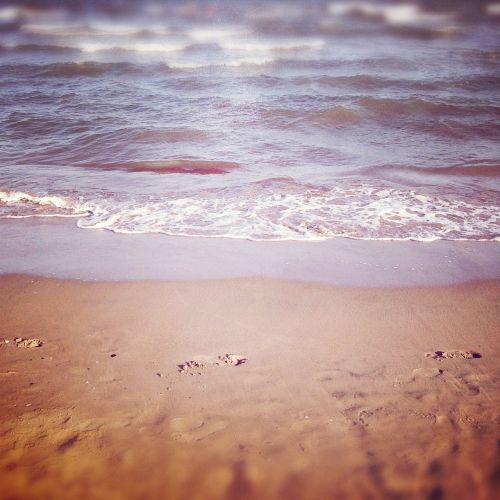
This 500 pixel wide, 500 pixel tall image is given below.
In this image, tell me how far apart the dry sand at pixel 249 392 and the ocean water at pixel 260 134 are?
1.64m

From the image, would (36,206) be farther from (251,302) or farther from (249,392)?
(249,392)

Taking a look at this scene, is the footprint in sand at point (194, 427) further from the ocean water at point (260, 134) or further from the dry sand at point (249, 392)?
the ocean water at point (260, 134)

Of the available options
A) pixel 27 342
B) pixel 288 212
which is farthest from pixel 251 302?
pixel 288 212

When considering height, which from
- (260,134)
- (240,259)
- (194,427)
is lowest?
(194,427)

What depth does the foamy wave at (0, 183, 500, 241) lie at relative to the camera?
533cm

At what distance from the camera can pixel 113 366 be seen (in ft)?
10.1

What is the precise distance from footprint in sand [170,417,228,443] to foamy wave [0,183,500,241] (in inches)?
111

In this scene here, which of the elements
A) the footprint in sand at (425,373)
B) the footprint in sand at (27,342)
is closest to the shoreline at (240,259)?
the footprint in sand at (27,342)

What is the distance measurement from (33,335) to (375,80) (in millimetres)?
13921

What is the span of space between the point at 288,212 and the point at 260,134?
4.35 metres

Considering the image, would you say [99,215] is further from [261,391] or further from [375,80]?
[375,80]

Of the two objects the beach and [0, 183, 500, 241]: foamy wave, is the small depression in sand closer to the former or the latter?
the beach

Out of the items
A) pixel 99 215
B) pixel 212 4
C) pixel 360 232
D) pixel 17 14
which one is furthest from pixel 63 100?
pixel 212 4

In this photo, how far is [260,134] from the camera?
31.6 ft
